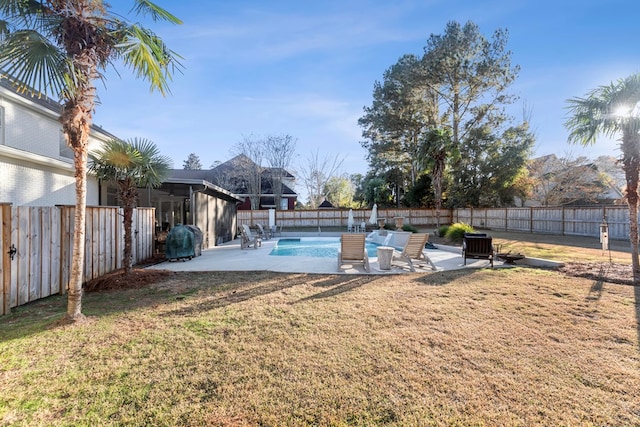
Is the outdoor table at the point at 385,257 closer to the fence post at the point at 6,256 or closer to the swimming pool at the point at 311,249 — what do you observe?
the swimming pool at the point at 311,249

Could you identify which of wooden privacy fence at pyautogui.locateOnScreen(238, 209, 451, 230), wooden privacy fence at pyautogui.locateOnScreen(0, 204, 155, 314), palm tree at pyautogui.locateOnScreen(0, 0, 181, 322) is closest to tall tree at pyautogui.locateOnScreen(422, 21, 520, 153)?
wooden privacy fence at pyautogui.locateOnScreen(238, 209, 451, 230)

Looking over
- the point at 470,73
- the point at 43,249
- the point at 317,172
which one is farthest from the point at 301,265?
the point at 317,172

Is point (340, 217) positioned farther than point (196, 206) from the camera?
Yes

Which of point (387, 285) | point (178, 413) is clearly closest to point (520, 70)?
point (387, 285)

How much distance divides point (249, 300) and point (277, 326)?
131cm

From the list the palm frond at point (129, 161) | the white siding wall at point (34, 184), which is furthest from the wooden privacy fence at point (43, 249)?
the white siding wall at point (34, 184)

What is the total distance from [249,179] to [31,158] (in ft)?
67.4

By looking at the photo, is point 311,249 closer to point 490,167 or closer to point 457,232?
point 457,232

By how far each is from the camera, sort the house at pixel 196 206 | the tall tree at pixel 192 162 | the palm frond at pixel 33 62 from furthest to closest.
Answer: the tall tree at pixel 192 162 < the house at pixel 196 206 < the palm frond at pixel 33 62

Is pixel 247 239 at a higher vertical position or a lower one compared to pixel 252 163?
lower

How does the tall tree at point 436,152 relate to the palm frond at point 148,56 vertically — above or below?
above

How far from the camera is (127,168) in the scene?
6352 millimetres

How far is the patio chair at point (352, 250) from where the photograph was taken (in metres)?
7.46

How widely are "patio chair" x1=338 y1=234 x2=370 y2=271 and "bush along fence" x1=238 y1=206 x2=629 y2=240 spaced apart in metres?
14.6
